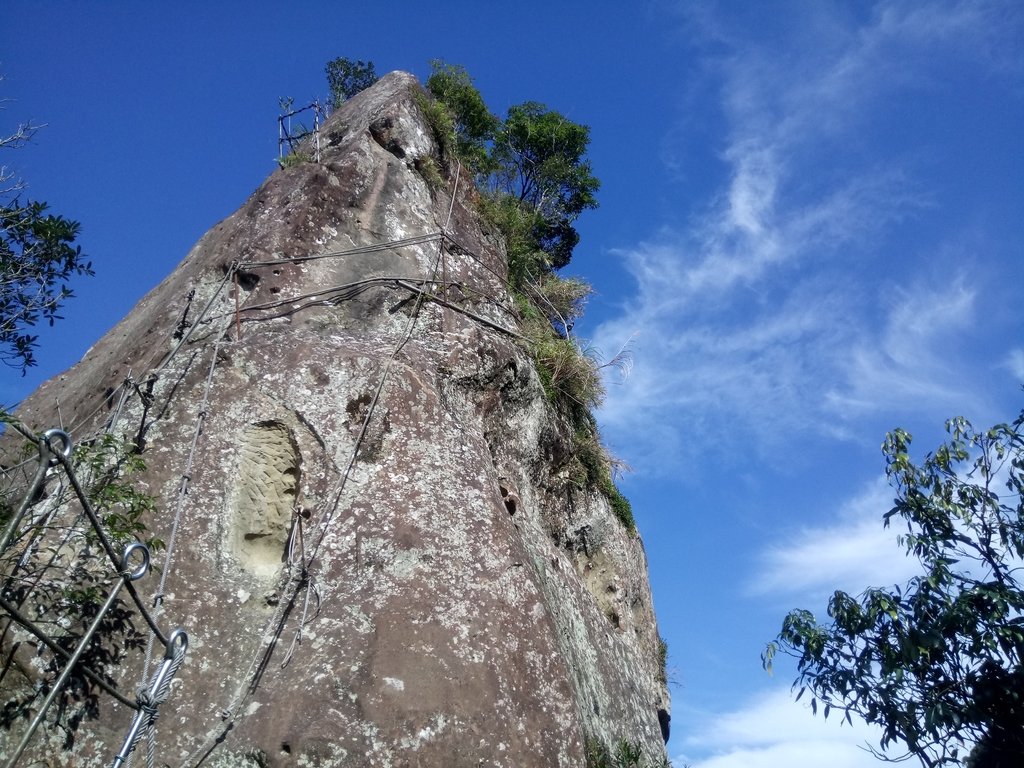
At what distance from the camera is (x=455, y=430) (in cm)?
871

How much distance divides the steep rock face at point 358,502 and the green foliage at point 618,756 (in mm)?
271

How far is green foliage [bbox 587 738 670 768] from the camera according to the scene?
733 cm

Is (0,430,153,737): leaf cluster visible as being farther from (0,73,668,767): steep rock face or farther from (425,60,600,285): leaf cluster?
(425,60,600,285): leaf cluster

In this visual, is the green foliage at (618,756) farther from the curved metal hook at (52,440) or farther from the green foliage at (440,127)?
the green foliage at (440,127)

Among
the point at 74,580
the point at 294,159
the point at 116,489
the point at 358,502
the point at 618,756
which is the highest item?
the point at 294,159

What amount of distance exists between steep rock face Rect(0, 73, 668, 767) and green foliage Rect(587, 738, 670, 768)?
0.27m

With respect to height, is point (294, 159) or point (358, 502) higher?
point (294, 159)

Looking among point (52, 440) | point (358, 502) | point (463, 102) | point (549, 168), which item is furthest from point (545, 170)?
point (52, 440)

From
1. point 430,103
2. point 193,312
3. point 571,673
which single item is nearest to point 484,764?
point 571,673

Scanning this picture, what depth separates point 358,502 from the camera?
7.68 meters

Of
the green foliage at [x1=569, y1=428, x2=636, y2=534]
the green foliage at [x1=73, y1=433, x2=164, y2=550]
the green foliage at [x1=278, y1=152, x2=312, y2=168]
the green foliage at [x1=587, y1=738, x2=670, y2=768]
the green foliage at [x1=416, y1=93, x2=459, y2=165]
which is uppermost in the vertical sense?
the green foliage at [x1=416, y1=93, x2=459, y2=165]

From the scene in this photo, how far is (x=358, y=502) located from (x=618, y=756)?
327cm

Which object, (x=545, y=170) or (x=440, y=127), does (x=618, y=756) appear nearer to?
(x=440, y=127)

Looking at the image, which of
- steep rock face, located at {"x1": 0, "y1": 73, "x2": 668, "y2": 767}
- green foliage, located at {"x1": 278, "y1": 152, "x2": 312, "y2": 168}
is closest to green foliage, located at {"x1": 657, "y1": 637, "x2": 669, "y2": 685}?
steep rock face, located at {"x1": 0, "y1": 73, "x2": 668, "y2": 767}
